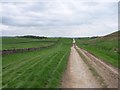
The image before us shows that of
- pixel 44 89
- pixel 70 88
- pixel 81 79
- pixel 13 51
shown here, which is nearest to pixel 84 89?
pixel 70 88

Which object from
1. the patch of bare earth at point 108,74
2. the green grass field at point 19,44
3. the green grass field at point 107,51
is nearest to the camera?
the patch of bare earth at point 108,74

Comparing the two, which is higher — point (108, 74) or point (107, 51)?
point (108, 74)

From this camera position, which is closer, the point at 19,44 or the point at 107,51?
the point at 107,51

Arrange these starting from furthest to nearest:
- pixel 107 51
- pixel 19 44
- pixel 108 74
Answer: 1. pixel 19 44
2. pixel 107 51
3. pixel 108 74

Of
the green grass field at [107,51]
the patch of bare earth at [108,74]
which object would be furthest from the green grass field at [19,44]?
the patch of bare earth at [108,74]

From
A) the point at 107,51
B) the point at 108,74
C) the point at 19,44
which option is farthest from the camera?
the point at 19,44

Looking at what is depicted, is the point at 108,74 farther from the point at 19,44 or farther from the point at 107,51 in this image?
the point at 19,44

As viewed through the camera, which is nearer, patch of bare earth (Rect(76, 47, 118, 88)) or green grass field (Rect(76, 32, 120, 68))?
patch of bare earth (Rect(76, 47, 118, 88))

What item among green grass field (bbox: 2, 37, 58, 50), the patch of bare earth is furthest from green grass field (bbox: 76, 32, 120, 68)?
green grass field (bbox: 2, 37, 58, 50)

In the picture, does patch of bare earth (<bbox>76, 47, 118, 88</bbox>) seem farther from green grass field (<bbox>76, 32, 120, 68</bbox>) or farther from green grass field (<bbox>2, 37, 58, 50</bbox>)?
green grass field (<bbox>2, 37, 58, 50</bbox>)

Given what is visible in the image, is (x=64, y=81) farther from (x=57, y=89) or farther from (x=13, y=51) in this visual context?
(x=13, y=51)

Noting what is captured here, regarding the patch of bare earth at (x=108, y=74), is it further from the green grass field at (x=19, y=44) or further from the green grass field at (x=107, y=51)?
the green grass field at (x=19, y=44)

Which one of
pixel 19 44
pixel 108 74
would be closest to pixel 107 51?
pixel 108 74

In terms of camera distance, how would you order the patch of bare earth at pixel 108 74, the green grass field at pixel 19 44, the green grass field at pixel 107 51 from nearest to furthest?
the patch of bare earth at pixel 108 74, the green grass field at pixel 107 51, the green grass field at pixel 19 44
